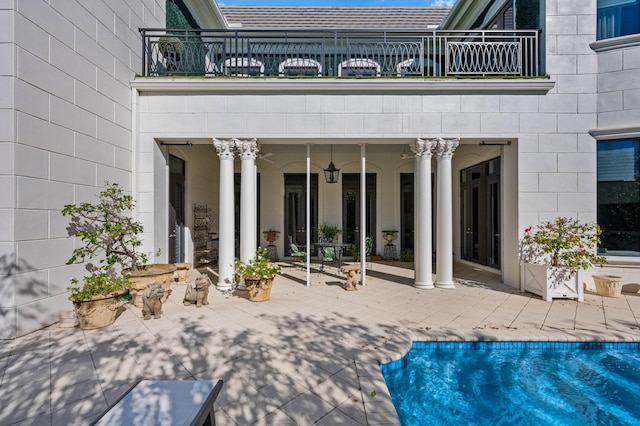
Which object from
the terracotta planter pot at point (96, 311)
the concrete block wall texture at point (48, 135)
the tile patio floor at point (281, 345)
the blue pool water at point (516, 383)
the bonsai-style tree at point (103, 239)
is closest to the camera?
the tile patio floor at point (281, 345)

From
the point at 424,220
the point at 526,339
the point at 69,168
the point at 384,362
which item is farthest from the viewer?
the point at 424,220

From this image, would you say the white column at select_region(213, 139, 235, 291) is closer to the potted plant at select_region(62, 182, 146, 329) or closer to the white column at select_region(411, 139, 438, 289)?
the potted plant at select_region(62, 182, 146, 329)

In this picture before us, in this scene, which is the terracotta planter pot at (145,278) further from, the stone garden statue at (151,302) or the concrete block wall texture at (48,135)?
the concrete block wall texture at (48,135)

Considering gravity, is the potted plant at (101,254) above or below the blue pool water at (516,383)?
above

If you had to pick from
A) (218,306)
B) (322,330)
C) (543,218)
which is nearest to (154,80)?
(218,306)

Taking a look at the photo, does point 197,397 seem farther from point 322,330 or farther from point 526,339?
point 526,339

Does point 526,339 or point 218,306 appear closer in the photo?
point 526,339

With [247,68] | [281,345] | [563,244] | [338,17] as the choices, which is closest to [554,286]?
[563,244]

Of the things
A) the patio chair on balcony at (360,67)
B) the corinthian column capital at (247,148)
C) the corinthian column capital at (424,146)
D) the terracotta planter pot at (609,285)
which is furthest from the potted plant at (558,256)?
the corinthian column capital at (247,148)

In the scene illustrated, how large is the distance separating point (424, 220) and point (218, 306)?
4.07 meters

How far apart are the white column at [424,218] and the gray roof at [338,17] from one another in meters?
7.03

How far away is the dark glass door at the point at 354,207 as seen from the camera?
9352 mm

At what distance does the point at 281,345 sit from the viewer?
10.5 ft

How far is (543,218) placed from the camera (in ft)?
18.0
